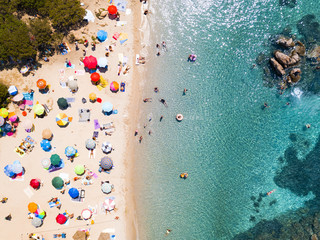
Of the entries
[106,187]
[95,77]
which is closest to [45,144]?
[106,187]

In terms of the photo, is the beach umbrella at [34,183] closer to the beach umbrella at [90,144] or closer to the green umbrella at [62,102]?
the beach umbrella at [90,144]

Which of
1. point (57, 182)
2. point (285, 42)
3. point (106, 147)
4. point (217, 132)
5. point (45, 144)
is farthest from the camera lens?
point (217, 132)

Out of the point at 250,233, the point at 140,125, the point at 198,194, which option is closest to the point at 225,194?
the point at 198,194

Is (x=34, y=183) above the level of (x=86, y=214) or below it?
above

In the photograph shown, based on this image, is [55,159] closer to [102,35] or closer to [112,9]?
[102,35]

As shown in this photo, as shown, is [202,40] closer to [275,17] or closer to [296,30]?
[275,17]

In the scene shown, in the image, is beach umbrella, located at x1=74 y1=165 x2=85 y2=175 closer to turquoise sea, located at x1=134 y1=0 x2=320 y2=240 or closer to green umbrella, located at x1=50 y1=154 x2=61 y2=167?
green umbrella, located at x1=50 y1=154 x2=61 y2=167

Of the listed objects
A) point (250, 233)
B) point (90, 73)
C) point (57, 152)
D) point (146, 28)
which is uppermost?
point (146, 28)
